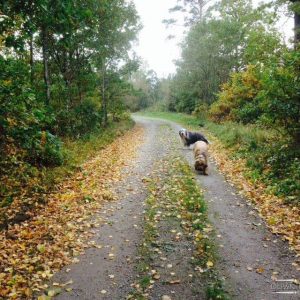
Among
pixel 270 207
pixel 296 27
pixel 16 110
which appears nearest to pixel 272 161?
pixel 270 207

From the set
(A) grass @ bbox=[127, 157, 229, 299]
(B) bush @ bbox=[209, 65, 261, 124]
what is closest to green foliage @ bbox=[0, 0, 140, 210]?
(A) grass @ bbox=[127, 157, 229, 299]

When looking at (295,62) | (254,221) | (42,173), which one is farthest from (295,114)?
(42,173)

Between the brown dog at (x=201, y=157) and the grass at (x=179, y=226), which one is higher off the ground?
the brown dog at (x=201, y=157)

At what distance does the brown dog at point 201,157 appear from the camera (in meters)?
12.1

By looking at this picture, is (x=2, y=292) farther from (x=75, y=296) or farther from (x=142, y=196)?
(x=142, y=196)

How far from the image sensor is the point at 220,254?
6430 mm

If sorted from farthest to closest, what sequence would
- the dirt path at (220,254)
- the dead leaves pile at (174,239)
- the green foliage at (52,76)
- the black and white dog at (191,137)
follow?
1. the black and white dog at (191,137)
2. the green foliage at (52,76)
3. the dead leaves pile at (174,239)
4. the dirt path at (220,254)

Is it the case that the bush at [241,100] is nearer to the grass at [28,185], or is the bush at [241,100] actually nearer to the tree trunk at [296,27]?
the tree trunk at [296,27]

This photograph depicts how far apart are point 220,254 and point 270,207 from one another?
3091mm

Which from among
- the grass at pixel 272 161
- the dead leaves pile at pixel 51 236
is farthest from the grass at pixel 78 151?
the grass at pixel 272 161

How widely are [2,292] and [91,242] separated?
84.7 inches

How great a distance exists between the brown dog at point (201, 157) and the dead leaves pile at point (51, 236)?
120 inches

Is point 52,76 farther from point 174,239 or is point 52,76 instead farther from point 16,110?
point 174,239

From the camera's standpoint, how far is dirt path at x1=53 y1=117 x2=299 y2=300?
5405mm
